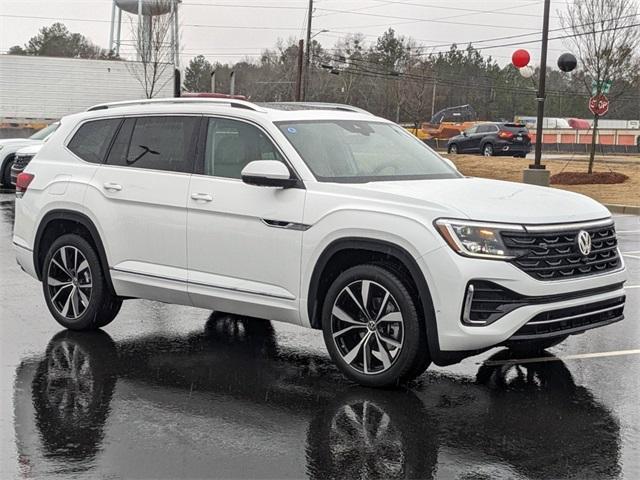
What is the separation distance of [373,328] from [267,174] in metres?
1.26

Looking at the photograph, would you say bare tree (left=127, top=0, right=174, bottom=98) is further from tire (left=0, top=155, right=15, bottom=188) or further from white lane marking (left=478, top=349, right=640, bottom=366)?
white lane marking (left=478, top=349, right=640, bottom=366)

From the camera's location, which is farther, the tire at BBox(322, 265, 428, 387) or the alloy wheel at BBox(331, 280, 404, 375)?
the alloy wheel at BBox(331, 280, 404, 375)

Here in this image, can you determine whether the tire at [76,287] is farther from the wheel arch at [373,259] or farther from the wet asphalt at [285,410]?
the wheel arch at [373,259]

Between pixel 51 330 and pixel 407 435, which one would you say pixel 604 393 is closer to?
pixel 407 435

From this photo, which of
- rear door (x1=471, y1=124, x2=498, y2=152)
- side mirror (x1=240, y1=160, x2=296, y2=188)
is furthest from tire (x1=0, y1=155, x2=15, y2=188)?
rear door (x1=471, y1=124, x2=498, y2=152)

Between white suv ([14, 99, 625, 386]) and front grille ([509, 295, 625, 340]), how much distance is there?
0.01m

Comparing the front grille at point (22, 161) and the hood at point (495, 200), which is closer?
the hood at point (495, 200)

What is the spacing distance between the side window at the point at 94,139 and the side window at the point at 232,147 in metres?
1.12

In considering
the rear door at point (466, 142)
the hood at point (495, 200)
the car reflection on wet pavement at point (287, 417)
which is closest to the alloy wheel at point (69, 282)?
the car reflection on wet pavement at point (287, 417)

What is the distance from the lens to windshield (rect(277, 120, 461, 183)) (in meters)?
6.76

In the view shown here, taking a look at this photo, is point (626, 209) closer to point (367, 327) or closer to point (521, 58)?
point (521, 58)

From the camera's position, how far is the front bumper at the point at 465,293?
18.7 ft

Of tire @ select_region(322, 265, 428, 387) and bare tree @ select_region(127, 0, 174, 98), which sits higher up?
bare tree @ select_region(127, 0, 174, 98)

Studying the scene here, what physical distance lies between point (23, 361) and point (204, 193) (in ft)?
5.79
